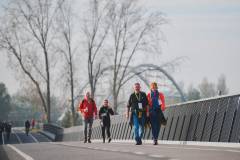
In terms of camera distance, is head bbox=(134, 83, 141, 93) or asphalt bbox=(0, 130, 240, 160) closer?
asphalt bbox=(0, 130, 240, 160)

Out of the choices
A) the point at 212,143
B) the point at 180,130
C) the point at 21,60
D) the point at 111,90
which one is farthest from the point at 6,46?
the point at 212,143

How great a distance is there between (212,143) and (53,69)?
47.9 meters

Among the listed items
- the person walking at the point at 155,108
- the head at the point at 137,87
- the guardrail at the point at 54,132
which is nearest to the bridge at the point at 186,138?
the person walking at the point at 155,108

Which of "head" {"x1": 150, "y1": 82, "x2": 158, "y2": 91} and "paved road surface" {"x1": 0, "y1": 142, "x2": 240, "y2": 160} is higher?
"head" {"x1": 150, "y1": 82, "x2": 158, "y2": 91}

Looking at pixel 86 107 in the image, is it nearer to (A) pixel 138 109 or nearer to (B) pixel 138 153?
(A) pixel 138 109

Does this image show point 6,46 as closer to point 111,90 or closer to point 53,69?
point 53,69

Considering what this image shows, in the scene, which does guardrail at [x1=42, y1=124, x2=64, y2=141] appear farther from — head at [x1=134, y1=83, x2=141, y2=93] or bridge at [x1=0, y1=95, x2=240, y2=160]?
head at [x1=134, y1=83, x2=141, y2=93]

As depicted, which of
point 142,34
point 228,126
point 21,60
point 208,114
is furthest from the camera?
point 21,60

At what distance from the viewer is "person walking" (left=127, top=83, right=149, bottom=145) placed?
21984 mm

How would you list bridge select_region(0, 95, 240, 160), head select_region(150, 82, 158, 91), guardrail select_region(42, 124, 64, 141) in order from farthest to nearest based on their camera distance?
1. guardrail select_region(42, 124, 64, 141)
2. head select_region(150, 82, 158, 91)
3. bridge select_region(0, 95, 240, 160)

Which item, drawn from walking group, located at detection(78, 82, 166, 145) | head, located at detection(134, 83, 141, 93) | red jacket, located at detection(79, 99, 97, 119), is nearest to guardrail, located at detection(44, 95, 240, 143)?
walking group, located at detection(78, 82, 166, 145)

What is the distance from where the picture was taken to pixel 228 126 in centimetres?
1925

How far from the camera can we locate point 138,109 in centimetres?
2211

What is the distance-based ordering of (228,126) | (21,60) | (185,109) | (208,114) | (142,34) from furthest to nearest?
1. (21,60)
2. (142,34)
3. (185,109)
4. (208,114)
5. (228,126)
